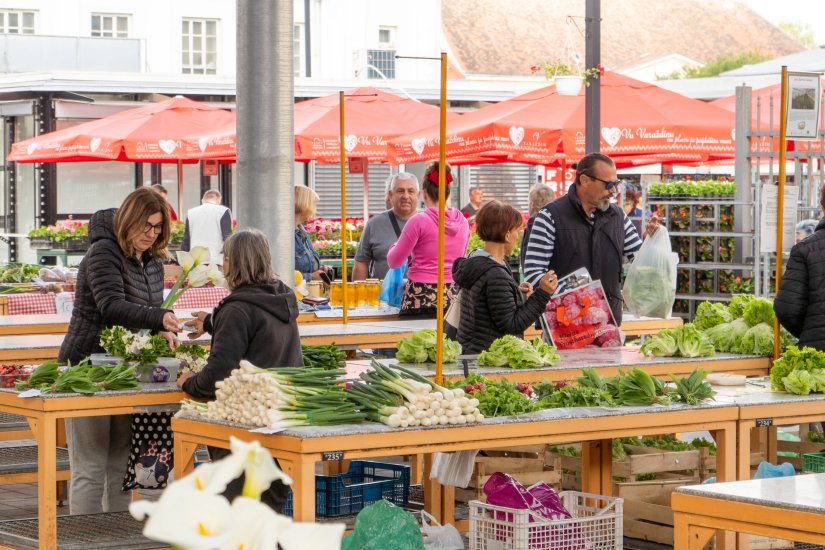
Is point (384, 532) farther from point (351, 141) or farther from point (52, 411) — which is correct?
point (351, 141)

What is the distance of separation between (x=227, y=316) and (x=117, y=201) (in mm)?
19339

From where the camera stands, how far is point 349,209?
25812 mm

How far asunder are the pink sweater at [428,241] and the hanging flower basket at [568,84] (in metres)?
5.34

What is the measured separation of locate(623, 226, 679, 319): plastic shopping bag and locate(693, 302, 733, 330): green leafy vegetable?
723mm

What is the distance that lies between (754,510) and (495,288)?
3.16 meters

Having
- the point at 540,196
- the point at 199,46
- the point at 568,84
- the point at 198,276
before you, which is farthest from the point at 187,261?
the point at 199,46

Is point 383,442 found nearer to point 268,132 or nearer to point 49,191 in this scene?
point 268,132

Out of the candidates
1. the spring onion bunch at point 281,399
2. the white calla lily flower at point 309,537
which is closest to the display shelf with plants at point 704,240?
the spring onion bunch at point 281,399

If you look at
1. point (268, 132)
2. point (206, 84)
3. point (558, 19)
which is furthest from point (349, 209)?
point (558, 19)

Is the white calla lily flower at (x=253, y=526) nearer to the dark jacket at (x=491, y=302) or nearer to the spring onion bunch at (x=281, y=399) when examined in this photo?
the spring onion bunch at (x=281, y=399)

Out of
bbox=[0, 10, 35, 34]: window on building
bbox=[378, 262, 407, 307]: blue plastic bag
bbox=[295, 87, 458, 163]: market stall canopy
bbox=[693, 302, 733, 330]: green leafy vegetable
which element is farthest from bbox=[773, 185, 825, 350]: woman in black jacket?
bbox=[0, 10, 35, 34]: window on building

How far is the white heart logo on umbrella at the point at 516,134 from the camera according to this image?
537 inches

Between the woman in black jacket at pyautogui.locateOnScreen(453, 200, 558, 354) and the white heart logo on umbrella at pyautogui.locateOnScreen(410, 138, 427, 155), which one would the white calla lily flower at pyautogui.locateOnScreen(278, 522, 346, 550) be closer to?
the woman in black jacket at pyautogui.locateOnScreen(453, 200, 558, 354)

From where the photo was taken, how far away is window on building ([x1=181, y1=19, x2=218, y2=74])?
35719 mm
